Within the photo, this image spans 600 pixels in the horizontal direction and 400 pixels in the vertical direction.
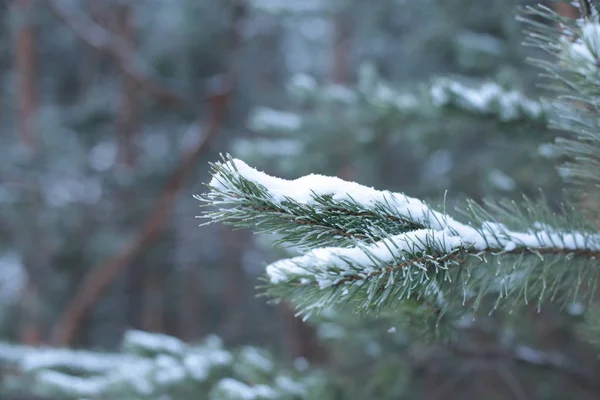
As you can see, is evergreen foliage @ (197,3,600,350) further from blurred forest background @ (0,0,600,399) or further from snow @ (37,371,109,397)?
snow @ (37,371,109,397)

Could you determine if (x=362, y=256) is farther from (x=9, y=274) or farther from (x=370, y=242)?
(x=9, y=274)

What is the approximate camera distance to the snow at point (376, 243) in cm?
92

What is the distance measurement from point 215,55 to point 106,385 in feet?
20.9

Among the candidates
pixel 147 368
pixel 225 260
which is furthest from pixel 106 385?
pixel 225 260

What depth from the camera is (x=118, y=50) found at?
18.4 ft

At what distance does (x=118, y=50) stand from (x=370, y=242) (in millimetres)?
5188

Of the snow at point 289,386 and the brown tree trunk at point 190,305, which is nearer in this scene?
the snow at point 289,386

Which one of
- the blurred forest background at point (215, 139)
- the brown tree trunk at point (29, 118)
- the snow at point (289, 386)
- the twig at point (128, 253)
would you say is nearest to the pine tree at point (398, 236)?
the blurred forest background at point (215, 139)

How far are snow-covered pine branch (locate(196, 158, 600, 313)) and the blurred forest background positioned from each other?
37.1 inches

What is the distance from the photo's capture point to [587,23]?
3.36 feet

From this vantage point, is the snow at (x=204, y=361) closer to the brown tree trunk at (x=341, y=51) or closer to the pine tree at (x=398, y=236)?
the pine tree at (x=398, y=236)

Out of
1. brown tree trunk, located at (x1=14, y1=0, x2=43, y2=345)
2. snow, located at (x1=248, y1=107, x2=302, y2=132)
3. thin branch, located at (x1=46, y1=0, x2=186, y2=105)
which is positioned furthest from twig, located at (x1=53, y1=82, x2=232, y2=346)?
snow, located at (x1=248, y1=107, x2=302, y2=132)

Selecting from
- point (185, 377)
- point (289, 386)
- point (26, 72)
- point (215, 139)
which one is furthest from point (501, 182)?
point (26, 72)

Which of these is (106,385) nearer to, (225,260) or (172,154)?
(172,154)
